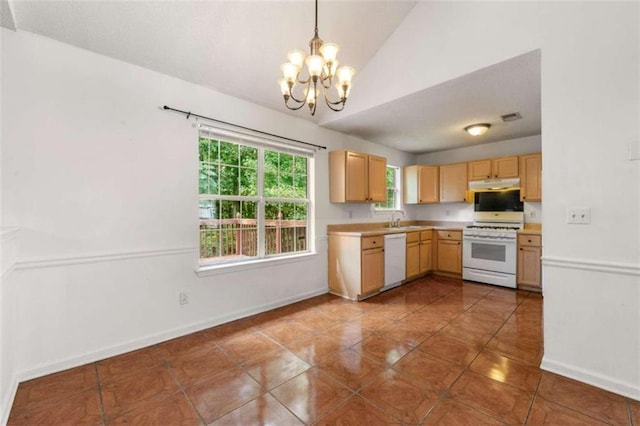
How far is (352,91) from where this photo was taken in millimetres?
3527

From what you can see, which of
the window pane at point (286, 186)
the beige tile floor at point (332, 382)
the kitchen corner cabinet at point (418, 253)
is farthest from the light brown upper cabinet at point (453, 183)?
the window pane at point (286, 186)

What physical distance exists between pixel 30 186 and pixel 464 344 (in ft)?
12.3

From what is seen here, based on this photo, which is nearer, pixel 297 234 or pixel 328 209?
pixel 297 234

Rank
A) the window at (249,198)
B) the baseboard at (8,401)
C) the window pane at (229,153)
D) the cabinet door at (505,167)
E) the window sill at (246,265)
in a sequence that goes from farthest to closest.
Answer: the cabinet door at (505,167)
the window pane at (229,153)
the window at (249,198)
the window sill at (246,265)
the baseboard at (8,401)

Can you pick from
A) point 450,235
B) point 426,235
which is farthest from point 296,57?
point 450,235

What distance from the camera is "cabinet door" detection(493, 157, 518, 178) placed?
4.57 metres

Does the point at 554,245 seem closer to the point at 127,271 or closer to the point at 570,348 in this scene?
the point at 570,348

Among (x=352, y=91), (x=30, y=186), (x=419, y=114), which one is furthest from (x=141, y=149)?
(x=419, y=114)

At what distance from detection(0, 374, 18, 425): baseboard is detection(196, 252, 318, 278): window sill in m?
1.38

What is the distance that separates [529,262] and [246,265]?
4082 mm

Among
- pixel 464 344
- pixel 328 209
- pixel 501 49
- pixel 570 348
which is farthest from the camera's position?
pixel 328 209

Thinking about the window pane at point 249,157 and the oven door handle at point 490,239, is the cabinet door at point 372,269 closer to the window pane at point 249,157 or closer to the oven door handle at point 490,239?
the oven door handle at point 490,239

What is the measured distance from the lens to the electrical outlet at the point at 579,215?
198cm

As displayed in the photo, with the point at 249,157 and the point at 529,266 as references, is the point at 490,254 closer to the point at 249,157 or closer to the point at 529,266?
the point at 529,266
